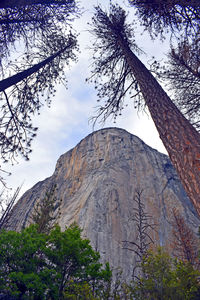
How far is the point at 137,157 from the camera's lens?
34219mm

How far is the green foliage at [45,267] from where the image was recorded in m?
6.55

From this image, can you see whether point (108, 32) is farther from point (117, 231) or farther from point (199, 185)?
point (117, 231)

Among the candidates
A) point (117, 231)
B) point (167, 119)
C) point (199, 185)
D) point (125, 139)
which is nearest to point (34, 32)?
point (167, 119)

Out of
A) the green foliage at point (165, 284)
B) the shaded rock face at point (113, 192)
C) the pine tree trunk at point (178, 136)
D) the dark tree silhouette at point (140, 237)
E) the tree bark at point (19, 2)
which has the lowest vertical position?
the green foliage at point (165, 284)

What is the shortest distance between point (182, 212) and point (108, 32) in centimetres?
2646

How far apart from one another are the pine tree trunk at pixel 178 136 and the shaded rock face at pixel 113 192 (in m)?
20.0

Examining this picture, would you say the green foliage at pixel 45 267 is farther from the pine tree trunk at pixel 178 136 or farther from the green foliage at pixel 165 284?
the pine tree trunk at pixel 178 136

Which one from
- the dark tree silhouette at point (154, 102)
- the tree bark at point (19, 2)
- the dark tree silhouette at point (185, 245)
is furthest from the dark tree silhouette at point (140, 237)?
the tree bark at point (19, 2)

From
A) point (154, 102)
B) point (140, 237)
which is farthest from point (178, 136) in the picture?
point (140, 237)

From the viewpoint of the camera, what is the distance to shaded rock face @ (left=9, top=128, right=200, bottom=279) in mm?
24031

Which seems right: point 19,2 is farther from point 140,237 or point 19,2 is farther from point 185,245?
point 185,245

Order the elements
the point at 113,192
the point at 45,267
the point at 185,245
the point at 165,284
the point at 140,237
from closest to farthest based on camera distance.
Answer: the point at 165,284 < the point at 45,267 < the point at 140,237 < the point at 185,245 < the point at 113,192

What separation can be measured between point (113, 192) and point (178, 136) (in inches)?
1017

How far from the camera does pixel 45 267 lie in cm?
735
